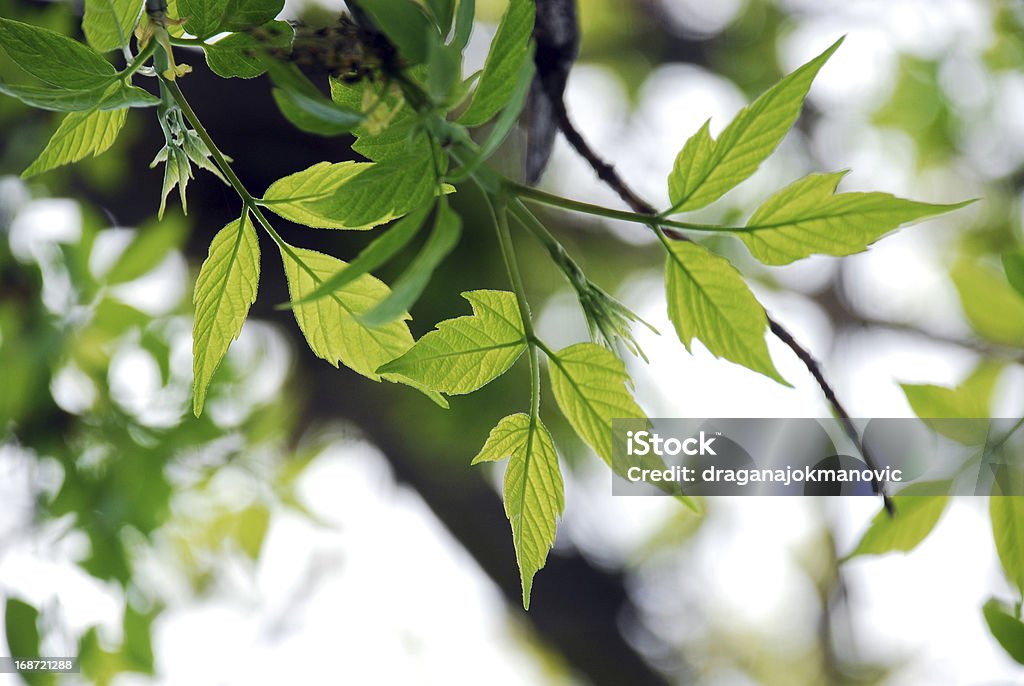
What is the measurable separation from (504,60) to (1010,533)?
232 mm

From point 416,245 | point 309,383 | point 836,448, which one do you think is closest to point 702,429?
point 836,448

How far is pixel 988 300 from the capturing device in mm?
321

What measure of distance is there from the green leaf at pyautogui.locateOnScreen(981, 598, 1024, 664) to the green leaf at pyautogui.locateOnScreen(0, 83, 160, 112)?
0.30 meters

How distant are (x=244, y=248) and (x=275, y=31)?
54mm

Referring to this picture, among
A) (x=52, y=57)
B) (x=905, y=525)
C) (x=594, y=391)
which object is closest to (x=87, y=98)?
(x=52, y=57)

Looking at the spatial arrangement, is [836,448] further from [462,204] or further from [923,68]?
[923,68]

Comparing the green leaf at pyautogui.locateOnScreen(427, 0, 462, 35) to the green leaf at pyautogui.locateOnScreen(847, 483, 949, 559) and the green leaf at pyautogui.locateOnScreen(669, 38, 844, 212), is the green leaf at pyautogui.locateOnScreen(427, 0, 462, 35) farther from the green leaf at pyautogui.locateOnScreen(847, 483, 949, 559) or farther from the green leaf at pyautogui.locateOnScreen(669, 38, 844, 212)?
the green leaf at pyautogui.locateOnScreen(847, 483, 949, 559)

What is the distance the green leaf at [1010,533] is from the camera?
25 cm

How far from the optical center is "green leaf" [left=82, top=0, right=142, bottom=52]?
175 millimetres

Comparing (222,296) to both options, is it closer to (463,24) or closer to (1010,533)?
(463,24)

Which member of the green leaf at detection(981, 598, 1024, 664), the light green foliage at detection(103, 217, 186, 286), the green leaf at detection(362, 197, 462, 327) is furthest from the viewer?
the light green foliage at detection(103, 217, 186, 286)

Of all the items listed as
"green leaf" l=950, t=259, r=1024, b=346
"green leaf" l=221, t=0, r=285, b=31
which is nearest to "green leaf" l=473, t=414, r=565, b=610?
"green leaf" l=221, t=0, r=285, b=31

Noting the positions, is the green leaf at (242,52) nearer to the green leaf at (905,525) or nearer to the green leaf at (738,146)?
the green leaf at (738,146)

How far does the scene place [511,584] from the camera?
0.89m
